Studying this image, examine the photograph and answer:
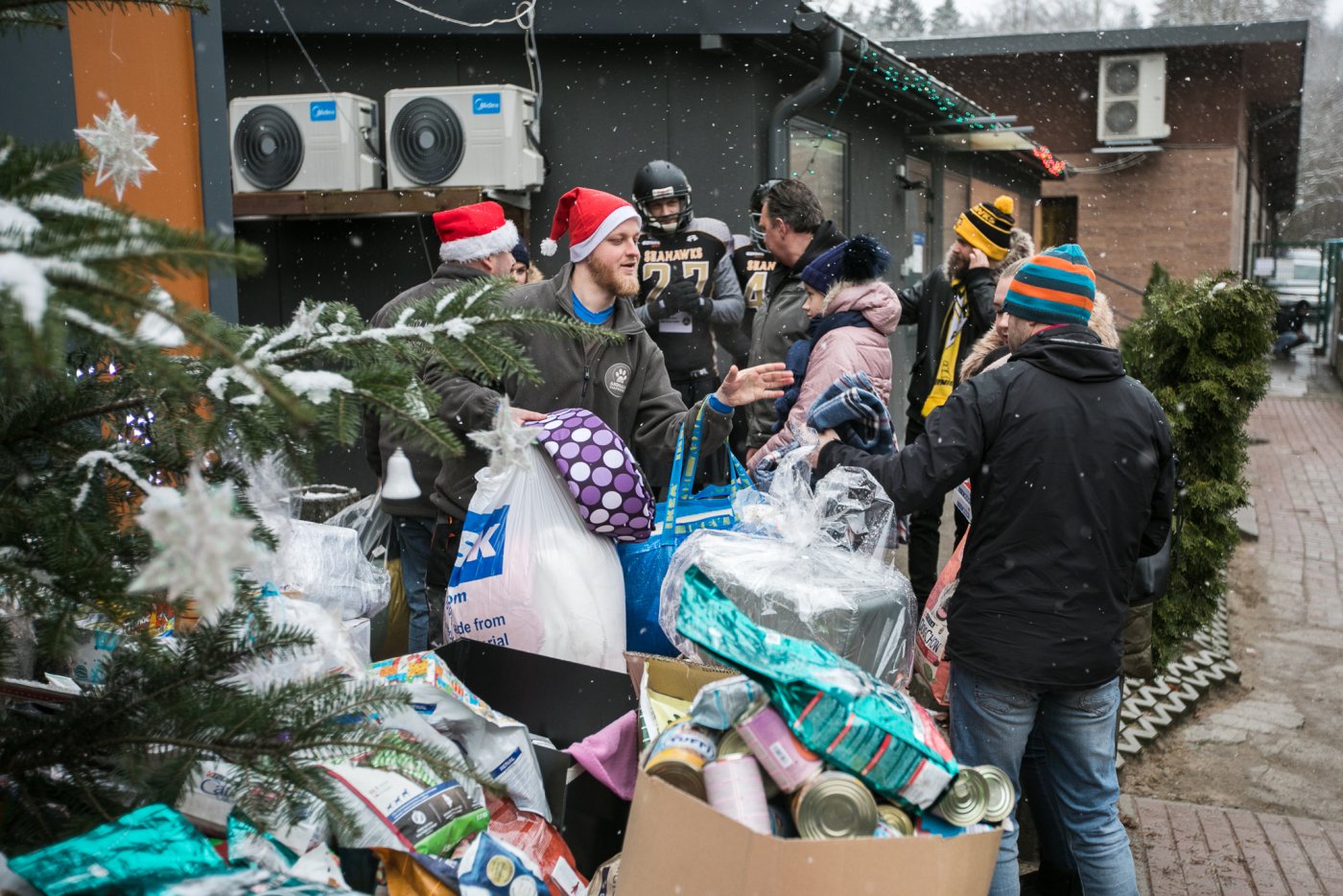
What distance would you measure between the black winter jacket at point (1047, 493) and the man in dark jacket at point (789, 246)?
2.42 metres

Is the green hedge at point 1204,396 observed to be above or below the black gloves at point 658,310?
below

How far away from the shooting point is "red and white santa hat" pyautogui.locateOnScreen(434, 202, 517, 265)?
4.78 m

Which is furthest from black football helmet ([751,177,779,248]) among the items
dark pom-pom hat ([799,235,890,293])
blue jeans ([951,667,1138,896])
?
blue jeans ([951,667,1138,896])

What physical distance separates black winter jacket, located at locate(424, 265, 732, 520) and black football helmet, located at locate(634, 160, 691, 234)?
2.62 meters

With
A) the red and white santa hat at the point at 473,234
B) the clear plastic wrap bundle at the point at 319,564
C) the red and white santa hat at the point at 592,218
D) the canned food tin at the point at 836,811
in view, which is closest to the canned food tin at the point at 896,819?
the canned food tin at the point at 836,811

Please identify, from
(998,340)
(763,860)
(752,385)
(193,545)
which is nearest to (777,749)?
(763,860)

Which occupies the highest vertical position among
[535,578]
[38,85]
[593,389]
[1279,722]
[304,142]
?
[304,142]

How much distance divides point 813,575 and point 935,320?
11.4 feet

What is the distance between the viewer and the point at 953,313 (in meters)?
5.92

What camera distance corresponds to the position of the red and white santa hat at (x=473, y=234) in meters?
4.78

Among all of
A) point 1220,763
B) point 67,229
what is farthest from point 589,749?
point 1220,763

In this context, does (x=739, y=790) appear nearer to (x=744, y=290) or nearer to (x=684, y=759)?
(x=684, y=759)

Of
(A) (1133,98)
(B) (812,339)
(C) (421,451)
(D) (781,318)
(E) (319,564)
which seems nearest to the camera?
(E) (319,564)

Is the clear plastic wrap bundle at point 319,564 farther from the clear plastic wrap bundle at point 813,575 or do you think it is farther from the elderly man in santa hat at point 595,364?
the clear plastic wrap bundle at point 813,575
